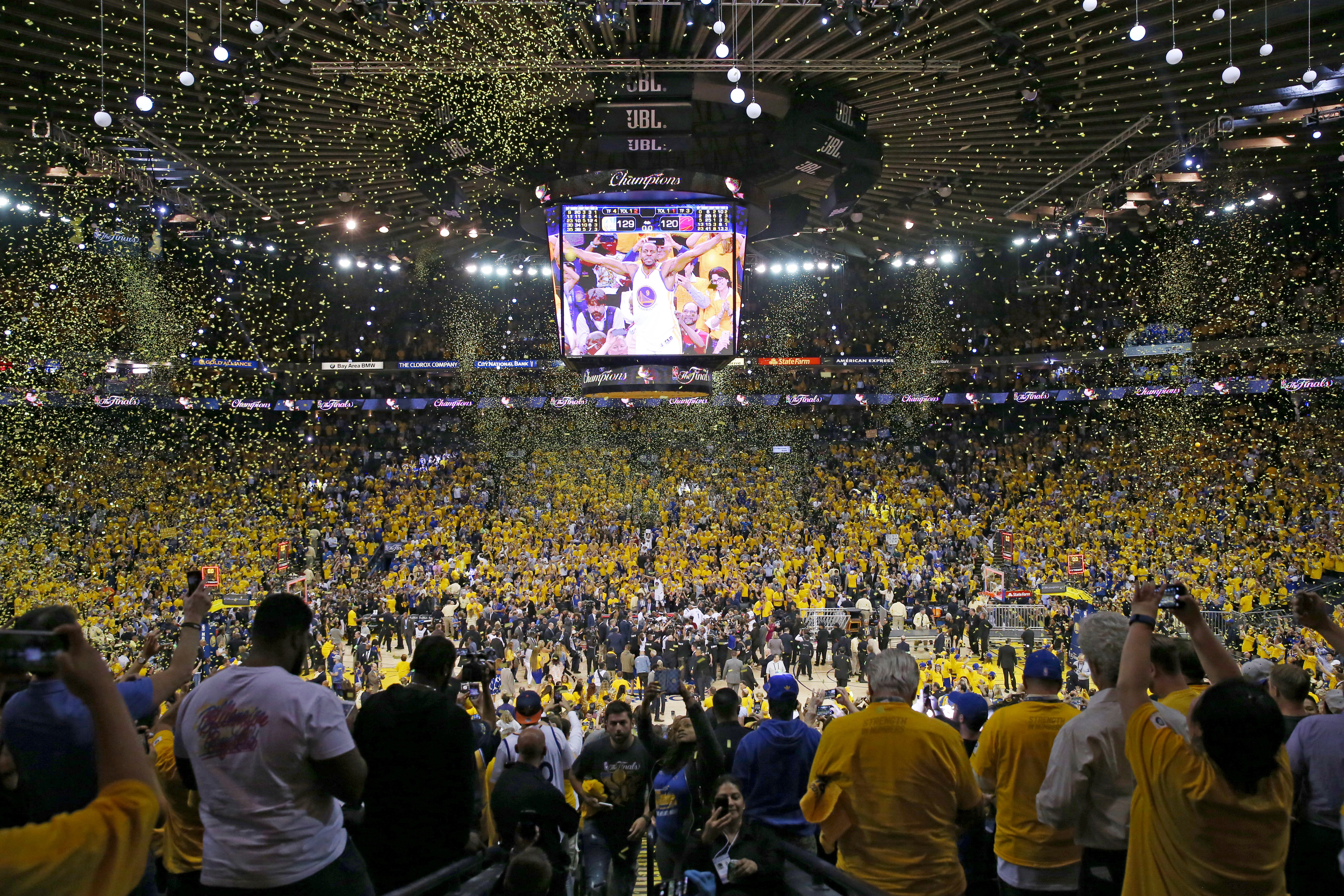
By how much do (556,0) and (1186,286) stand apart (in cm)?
2633

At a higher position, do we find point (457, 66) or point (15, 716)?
point (457, 66)

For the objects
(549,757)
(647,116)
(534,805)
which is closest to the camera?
(534,805)

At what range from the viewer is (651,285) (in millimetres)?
14086

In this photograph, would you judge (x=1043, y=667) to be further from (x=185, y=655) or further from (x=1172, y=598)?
(x=185, y=655)

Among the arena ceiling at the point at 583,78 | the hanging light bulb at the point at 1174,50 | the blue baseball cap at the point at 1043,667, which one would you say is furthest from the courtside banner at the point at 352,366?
the blue baseball cap at the point at 1043,667

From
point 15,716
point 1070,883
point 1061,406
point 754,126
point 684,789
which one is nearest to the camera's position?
point 15,716

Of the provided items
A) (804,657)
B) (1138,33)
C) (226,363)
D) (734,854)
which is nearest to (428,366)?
(226,363)

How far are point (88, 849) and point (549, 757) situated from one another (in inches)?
112

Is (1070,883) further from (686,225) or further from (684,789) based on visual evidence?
(686,225)

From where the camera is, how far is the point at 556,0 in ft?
30.5

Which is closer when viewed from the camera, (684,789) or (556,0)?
(684,789)

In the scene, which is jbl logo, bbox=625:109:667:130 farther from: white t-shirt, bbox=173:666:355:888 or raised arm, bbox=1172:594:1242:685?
white t-shirt, bbox=173:666:355:888

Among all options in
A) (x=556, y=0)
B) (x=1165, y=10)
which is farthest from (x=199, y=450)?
(x=1165, y=10)

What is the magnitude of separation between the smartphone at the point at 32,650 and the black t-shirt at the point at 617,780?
3.13m
